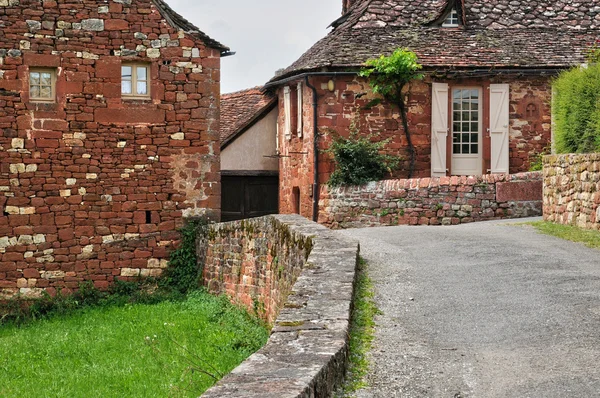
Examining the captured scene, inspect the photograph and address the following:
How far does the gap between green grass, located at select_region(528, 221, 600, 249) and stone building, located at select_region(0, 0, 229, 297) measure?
710 centimetres

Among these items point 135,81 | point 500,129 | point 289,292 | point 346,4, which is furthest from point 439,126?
Answer: point 289,292

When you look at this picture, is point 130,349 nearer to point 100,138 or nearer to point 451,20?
point 100,138

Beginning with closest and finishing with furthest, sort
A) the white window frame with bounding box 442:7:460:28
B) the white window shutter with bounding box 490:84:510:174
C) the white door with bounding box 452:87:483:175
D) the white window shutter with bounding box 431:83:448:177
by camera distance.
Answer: the white window shutter with bounding box 431:83:448:177 → the white window shutter with bounding box 490:84:510:174 → the white door with bounding box 452:87:483:175 → the white window frame with bounding box 442:7:460:28

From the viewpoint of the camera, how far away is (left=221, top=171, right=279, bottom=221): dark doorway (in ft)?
91.2

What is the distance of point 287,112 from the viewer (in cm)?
2662

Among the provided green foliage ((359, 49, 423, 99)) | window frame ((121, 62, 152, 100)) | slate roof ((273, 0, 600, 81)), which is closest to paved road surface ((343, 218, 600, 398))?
window frame ((121, 62, 152, 100))

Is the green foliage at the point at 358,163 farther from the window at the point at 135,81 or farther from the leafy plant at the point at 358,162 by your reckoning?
the window at the point at 135,81

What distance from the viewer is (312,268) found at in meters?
9.34

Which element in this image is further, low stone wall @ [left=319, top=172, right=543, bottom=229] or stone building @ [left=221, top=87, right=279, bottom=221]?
stone building @ [left=221, top=87, right=279, bottom=221]

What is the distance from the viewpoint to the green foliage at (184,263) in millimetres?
19922

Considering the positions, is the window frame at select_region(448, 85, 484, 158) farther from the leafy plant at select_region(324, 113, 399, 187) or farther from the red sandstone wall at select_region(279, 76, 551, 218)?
the leafy plant at select_region(324, 113, 399, 187)

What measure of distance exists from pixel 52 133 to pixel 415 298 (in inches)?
486

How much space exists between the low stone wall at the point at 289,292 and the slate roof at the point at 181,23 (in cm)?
403

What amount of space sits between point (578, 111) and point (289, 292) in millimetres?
9836
